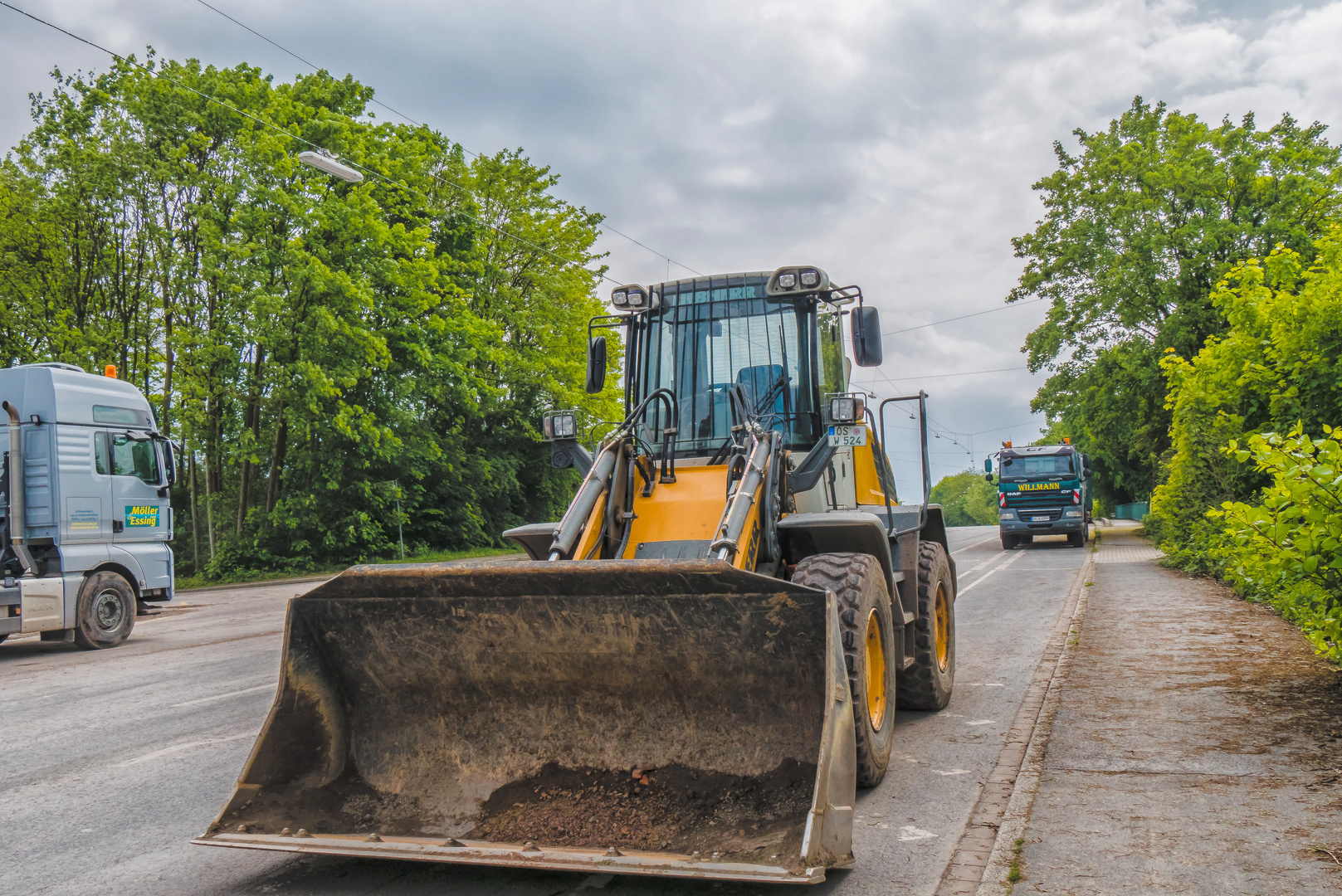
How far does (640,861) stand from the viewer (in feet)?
10.7

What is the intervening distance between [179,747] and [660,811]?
3974mm

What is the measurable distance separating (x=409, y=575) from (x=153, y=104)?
23.9 meters

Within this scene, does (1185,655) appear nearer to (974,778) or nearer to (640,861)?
(974,778)

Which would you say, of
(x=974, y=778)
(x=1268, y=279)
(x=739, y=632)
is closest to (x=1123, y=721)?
(x=974, y=778)

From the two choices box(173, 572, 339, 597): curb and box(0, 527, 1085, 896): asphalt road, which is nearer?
box(0, 527, 1085, 896): asphalt road

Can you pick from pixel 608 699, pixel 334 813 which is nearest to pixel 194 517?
pixel 334 813

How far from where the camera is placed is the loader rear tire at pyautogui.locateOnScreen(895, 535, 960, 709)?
629 cm

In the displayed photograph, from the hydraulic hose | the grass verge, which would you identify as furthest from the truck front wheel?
the grass verge

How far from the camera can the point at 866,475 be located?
667 cm

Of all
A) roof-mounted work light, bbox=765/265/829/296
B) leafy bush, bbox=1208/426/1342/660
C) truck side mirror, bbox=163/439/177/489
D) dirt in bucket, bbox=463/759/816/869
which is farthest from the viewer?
truck side mirror, bbox=163/439/177/489

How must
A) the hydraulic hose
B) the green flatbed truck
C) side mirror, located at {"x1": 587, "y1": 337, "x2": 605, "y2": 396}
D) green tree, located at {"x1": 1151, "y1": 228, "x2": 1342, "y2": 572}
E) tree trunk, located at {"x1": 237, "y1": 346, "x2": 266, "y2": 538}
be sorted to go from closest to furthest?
the hydraulic hose
side mirror, located at {"x1": 587, "y1": 337, "x2": 605, "y2": 396}
green tree, located at {"x1": 1151, "y1": 228, "x2": 1342, "y2": 572}
tree trunk, located at {"x1": 237, "y1": 346, "x2": 266, "y2": 538}
the green flatbed truck

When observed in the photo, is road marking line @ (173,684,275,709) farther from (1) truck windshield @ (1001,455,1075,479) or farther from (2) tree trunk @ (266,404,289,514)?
(1) truck windshield @ (1001,455,1075,479)

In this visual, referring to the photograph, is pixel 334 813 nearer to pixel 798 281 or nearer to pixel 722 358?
pixel 722 358

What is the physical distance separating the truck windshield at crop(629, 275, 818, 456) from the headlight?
47 centimetres
